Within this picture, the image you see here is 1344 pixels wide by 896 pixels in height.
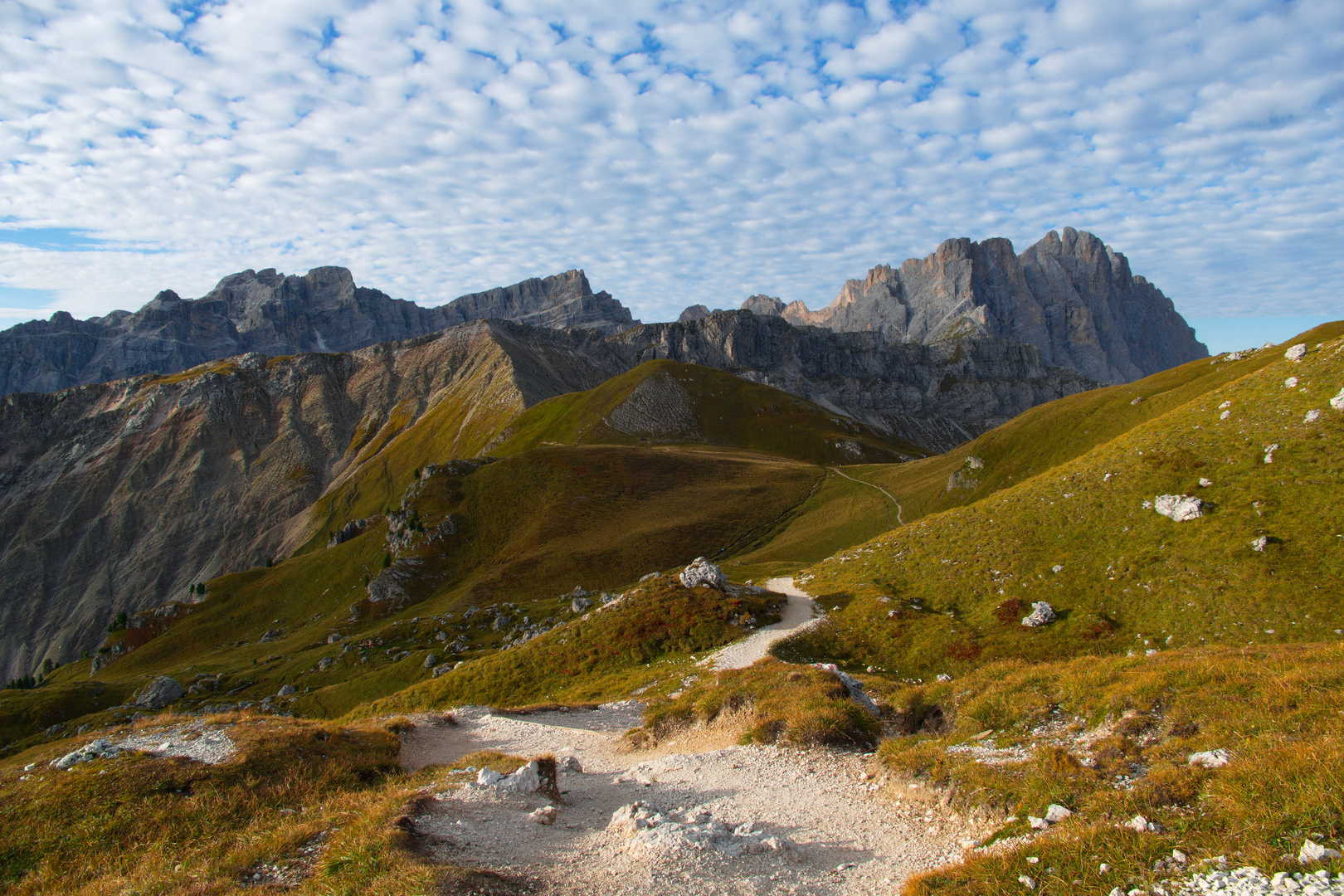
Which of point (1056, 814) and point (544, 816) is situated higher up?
point (1056, 814)

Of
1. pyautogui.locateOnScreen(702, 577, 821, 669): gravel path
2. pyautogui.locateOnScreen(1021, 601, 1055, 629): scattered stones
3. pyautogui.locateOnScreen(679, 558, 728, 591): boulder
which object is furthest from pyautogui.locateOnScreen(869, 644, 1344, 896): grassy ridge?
pyautogui.locateOnScreen(679, 558, 728, 591): boulder

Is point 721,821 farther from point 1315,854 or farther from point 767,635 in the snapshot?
point 767,635

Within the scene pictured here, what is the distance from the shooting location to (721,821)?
1348 cm

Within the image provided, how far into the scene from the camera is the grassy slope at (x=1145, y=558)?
28.0 m

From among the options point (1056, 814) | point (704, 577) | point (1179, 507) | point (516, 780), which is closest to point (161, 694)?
point (704, 577)

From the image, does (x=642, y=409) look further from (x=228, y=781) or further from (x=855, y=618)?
(x=228, y=781)

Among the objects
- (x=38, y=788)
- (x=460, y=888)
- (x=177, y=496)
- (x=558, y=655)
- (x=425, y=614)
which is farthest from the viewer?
(x=177, y=496)

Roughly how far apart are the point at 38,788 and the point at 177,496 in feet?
754

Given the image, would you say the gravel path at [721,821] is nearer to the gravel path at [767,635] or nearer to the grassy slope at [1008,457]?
the gravel path at [767,635]

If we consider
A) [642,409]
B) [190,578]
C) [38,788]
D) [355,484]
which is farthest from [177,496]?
[38,788]

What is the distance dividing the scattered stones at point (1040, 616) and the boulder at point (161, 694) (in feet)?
287

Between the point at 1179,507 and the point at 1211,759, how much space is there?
1156 inches

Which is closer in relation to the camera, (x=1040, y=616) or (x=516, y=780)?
(x=516, y=780)

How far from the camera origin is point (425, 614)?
246ft
